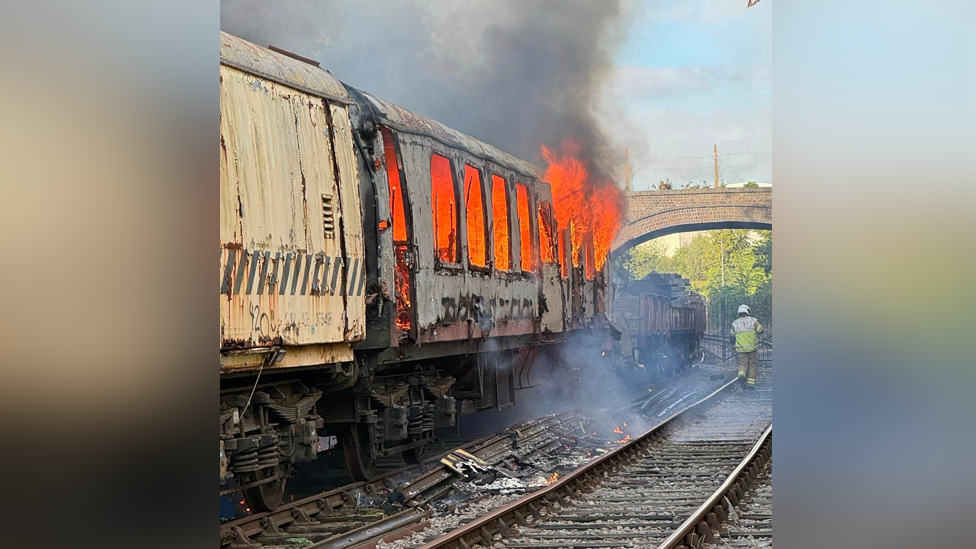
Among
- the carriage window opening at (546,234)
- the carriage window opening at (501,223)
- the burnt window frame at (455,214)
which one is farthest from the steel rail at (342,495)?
the carriage window opening at (546,234)

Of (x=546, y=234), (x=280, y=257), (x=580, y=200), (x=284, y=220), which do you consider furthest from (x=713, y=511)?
(x=580, y=200)

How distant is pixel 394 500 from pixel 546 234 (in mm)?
7211

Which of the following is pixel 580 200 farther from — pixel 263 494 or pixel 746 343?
pixel 263 494

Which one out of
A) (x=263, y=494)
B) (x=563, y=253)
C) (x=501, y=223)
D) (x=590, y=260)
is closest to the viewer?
(x=263, y=494)

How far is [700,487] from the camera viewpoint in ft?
35.0

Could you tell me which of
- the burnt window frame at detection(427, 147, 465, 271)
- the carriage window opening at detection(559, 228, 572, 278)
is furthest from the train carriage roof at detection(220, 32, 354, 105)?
the carriage window opening at detection(559, 228, 572, 278)

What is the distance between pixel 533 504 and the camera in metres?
8.86

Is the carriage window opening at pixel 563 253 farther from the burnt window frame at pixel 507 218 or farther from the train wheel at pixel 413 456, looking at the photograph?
the train wheel at pixel 413 456

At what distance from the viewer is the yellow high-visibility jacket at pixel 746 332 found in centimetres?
2112

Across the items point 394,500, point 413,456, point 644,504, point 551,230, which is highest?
point 551,230
